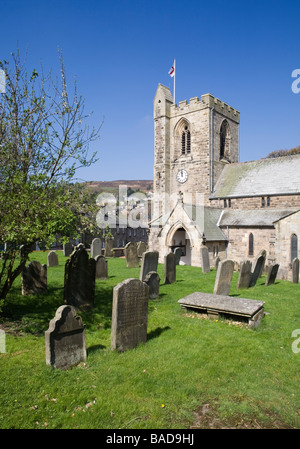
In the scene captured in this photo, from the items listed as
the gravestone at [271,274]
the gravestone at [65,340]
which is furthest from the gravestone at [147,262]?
the gravestone at [65,340]

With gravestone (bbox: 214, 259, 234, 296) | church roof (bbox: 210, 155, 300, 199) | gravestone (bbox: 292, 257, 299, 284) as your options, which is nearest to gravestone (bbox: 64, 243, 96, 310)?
gravestone (bbox: 214, 259, 234, 296)

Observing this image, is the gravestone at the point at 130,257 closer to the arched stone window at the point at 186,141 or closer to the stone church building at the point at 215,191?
the stone church building at the point at 215,191

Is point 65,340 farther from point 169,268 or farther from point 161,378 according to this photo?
point 169,268

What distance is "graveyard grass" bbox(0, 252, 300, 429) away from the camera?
4211 mm

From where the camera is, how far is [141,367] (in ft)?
18.6

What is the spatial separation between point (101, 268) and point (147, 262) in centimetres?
243

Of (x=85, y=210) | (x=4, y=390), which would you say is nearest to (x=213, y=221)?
(x=85, y=210)

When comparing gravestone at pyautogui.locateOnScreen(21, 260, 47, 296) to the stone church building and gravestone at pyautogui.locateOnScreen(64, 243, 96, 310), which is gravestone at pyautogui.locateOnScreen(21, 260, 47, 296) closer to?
gravestone at pyautogui.locateOnScreen(64, 243, 96, 310)

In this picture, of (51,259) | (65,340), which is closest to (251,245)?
(51,259)

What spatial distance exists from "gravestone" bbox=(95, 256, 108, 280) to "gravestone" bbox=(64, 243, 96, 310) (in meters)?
4.29

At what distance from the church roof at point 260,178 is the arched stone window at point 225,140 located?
212cm

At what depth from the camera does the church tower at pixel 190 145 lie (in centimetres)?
2862

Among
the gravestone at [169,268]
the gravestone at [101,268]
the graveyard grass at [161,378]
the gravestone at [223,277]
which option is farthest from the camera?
the gravestone at [101,268]

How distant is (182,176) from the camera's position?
2991cm
